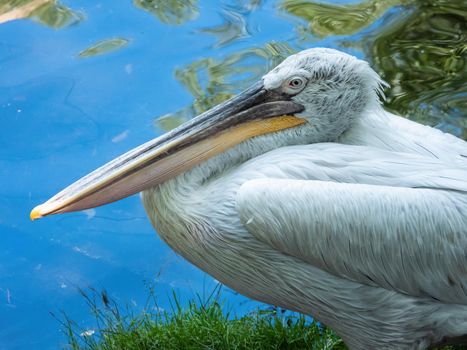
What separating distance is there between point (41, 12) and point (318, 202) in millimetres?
3892

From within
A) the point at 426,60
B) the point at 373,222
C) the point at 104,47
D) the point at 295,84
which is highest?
the point at 104,47

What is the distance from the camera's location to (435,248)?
10.3 ft

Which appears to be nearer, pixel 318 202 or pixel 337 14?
pixel 318 202

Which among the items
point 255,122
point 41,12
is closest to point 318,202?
point 255,122

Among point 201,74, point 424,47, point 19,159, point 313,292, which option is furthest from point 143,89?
point 313,292

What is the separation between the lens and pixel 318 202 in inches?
121

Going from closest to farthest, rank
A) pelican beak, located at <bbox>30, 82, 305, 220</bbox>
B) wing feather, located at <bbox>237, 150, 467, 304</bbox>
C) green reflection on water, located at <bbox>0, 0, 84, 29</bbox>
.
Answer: wing feather, located at <bbox>237, 150, 467, 304</bbox> → pelican beak, located at <bbox>30, 82, 305, 220</bbox> → green reflection on water, located at <bbox>0, 0, 84, 29</bbox>

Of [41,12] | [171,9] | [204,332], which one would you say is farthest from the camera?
[171,9]

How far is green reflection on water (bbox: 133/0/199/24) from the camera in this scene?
20.9 feet

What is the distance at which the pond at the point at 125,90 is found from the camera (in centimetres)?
465

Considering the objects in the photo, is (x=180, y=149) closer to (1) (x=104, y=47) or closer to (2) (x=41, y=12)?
(1) (x=104, y=47)

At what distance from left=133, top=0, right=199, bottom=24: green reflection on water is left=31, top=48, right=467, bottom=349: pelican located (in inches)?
122

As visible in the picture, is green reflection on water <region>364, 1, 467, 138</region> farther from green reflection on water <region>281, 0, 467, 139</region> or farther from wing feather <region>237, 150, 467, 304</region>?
wing feather <region>237, 150, 467, 304</region>

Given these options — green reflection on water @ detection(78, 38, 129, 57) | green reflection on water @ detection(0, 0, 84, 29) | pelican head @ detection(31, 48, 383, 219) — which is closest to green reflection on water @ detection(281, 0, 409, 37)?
green reflection on water @ detection(78, 38, 129, 57)
